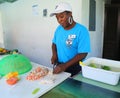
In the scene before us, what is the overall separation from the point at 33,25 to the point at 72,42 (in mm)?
1623

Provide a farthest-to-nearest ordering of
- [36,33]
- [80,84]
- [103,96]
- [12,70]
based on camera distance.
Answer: [36,33] → [12,70] → [80,84] → [103,96]

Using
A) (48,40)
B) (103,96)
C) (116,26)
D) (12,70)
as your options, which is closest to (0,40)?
(48,40)

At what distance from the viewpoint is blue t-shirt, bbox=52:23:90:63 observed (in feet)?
4.46

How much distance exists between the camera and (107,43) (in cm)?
381

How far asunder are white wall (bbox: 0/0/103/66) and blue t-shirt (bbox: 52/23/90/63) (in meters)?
Answer: 0.95

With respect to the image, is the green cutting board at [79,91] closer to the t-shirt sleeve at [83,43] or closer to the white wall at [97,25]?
the t-shirt sleeve at [83,43]

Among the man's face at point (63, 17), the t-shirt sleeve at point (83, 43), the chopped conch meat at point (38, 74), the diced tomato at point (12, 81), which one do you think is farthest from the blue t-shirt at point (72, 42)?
the diced tomato at point (12, 81)

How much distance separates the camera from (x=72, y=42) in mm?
1405

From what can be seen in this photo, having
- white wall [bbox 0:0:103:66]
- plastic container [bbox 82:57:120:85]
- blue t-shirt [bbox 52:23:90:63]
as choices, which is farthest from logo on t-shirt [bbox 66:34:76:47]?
white wall [bbox 0:0:103:66]

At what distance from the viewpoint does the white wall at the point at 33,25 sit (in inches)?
99.1

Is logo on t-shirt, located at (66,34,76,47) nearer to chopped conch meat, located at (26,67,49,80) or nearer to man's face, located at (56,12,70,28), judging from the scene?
man's face, located at (56,12,70,28)

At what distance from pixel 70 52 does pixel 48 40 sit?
1292mm

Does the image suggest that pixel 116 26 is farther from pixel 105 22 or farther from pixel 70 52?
pixel 70 52

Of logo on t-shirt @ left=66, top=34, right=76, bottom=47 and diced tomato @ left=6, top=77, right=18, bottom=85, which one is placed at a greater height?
logo on t-shirt @ left=66, top=34, right=76, bottom=47
